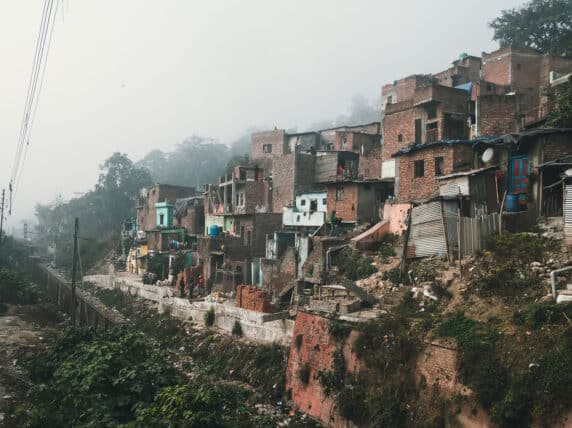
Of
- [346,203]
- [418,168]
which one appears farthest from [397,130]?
[418,168]

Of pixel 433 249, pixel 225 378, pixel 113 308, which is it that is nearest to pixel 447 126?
pixel 433 249

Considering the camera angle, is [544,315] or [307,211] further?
[307,211]

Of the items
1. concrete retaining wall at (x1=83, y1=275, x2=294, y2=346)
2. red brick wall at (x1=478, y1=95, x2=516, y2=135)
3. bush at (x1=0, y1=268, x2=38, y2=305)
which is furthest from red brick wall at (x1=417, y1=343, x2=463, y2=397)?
bush at (x1=0, y1=268, x2=38, y2=305)

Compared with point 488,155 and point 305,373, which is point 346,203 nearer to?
point 488,155

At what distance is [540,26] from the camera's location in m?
39.3

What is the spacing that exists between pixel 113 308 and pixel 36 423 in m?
27.8

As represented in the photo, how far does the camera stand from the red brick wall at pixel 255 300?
22.9 m

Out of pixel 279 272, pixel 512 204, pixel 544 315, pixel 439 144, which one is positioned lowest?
pixel 279 272

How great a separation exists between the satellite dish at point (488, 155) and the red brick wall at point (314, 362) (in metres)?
10.6

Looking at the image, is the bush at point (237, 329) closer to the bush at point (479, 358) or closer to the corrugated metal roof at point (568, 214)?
the bush at point (479, 358)

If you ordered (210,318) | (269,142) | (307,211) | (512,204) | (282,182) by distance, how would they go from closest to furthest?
(512,204), (210,318), (307,211), (282,182), (269,142)

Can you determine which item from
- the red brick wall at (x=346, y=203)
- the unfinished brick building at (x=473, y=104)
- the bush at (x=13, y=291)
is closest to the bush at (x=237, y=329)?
the red brick wall at (x=346, y=203)

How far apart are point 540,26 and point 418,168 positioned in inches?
1012

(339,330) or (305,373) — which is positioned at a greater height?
(339,330)
